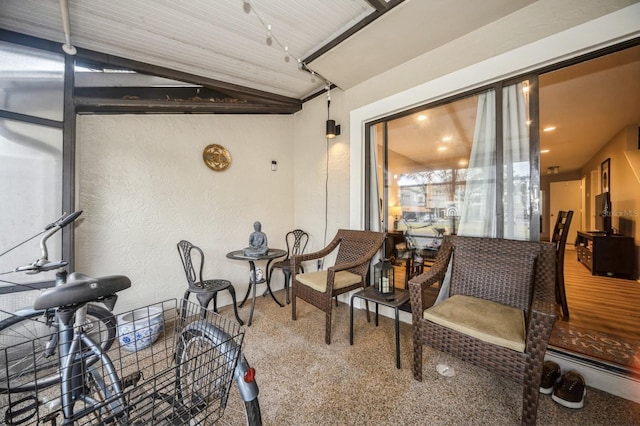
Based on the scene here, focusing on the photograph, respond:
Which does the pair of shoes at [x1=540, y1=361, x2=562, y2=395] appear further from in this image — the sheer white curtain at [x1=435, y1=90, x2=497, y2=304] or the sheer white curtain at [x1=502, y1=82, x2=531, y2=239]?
the sheer white curtain at [x1=502, y1=82, x2=531, y2=239]

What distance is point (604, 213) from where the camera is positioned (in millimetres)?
4117

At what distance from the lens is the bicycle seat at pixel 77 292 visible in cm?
90

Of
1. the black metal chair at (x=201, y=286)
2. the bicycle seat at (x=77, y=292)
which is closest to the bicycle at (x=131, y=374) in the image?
the bicycle seat at (x=77, y=292)

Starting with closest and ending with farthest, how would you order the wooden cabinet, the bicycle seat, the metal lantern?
the bicycle seat, the metal lantern, the wooden cabinet

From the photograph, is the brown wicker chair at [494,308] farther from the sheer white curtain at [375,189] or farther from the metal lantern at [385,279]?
the sheer white curtain at [375,189]

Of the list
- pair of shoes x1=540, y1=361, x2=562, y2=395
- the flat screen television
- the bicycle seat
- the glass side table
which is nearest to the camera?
the bicycle seat

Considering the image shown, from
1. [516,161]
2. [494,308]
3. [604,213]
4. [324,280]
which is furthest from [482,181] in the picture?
[604,213]

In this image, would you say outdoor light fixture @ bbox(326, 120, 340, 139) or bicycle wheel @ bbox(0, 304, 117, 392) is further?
outdoor light fixture @ bbox(326, 120, 340, 139)

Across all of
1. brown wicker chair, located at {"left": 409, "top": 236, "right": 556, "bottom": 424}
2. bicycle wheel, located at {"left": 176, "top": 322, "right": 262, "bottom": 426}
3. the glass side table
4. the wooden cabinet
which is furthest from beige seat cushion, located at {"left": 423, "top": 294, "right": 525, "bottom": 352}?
the wooden cabinet

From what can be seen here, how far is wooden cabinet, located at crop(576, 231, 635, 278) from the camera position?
145 inches

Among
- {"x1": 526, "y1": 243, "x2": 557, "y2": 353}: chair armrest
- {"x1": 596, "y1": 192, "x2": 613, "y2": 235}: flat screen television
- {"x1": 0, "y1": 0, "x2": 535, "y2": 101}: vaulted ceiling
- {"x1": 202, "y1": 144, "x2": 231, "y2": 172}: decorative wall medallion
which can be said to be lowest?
{"x1": 526, "y1": 243, "x2": 557, "y2": 353}: chair armrest

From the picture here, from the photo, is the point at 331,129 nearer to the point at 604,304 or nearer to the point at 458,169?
the point at 458,169

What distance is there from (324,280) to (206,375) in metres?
1.66

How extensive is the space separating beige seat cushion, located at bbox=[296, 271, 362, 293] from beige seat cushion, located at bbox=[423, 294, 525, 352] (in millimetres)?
815
